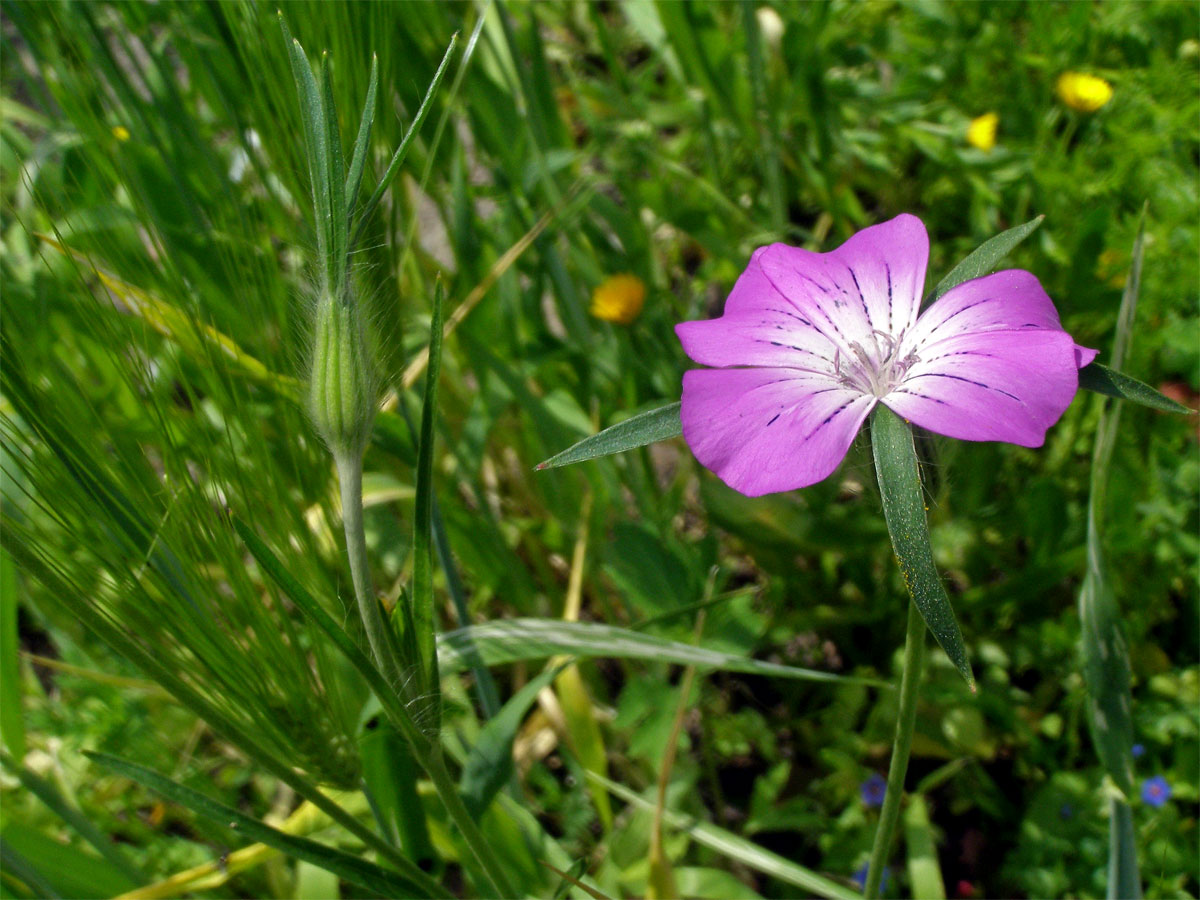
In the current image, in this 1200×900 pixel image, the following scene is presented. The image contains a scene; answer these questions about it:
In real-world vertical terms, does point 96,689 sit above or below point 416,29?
below

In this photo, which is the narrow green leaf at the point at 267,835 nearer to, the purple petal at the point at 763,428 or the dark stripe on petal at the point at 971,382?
the purple petal at the point at 763,428

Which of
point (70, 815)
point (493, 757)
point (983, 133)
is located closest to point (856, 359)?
point (493, 757)

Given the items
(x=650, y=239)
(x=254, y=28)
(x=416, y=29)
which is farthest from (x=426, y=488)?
(x=650, y=239)

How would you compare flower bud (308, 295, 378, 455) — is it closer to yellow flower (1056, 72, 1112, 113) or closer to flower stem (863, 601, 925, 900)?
flower stem (863, 601, 925, 900)

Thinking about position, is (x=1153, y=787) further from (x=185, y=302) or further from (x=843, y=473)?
(x=185, y=302)

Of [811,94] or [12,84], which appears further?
[12,84]

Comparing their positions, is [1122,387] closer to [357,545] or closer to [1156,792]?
[357,545]
